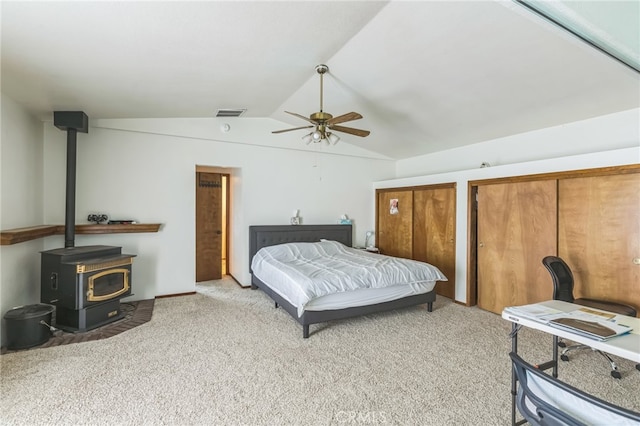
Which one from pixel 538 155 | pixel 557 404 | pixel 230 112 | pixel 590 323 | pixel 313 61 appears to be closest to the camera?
pixel 557 404

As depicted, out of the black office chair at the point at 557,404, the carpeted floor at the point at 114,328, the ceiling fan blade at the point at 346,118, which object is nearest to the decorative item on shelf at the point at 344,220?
the ceiling fan blade at the point at 346,118

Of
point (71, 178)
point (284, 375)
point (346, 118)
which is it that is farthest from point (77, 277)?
point (346, 118)

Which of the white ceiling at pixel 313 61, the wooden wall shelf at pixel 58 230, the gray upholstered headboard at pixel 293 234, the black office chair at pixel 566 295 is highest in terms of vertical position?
the white ceiling at pixel 313 61

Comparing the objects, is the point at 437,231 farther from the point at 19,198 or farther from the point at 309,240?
the point at 19,198

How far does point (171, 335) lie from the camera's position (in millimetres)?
3449

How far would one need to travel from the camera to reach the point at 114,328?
11.8ft

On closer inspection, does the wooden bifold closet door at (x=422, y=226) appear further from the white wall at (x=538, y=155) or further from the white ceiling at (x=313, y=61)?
the white ceiling at (x=313, y=61)

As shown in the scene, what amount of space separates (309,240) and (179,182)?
2419 mm

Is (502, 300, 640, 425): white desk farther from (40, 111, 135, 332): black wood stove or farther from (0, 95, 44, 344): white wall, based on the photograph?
(0, 95, 44, 344): white wall

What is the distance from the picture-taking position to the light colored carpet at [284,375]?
→ 2145 millimetres

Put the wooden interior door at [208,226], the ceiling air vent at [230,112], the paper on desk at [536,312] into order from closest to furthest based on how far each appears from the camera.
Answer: the paper on desk at [536,312], the ceiling air vent at [230,112], the wooden interior door at [208,226]

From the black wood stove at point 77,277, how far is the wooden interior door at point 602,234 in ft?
17.8

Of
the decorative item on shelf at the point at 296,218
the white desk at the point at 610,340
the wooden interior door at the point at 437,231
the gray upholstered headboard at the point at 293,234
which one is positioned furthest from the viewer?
the decorative item on shelf at the point at 296,218

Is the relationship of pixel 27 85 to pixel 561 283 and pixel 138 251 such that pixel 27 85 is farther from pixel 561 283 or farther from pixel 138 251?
pixel 561 283
